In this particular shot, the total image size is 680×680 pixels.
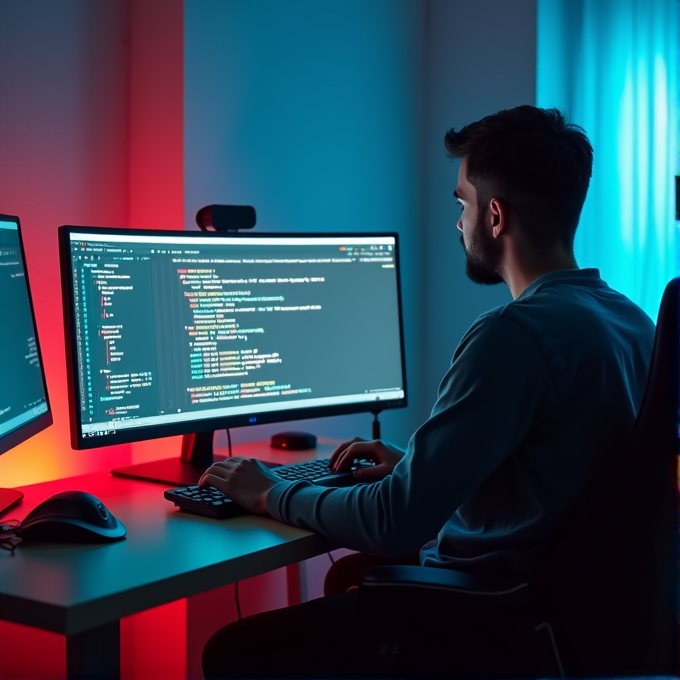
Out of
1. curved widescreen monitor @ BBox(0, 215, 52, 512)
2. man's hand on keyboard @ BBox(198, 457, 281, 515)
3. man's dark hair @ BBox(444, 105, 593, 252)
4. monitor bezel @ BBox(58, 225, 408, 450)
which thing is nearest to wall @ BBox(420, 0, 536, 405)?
monitor bezel @ BBox(58, 225, 408, 450)

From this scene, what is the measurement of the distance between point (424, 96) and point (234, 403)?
1.59 meters

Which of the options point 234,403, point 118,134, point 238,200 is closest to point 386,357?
point 234,403

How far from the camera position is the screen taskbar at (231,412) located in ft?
5.05

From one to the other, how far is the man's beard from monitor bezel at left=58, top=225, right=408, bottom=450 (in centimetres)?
43

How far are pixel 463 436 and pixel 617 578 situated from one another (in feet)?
0.89

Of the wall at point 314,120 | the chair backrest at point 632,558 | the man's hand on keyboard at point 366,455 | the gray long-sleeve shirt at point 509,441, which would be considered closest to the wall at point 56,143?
the wall at point 314,120

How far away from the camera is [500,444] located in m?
1.21

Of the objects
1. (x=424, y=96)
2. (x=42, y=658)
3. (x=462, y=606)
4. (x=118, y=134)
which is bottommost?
(x=42, y=658)

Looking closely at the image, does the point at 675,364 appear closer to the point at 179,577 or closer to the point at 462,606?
the point at 462,606

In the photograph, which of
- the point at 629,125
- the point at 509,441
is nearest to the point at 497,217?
the point at 509,441

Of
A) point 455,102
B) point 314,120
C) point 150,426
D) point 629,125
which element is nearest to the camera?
point 150,426

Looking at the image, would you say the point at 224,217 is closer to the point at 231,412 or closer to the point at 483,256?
the point at 231,412

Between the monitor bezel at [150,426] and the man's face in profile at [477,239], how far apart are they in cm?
43

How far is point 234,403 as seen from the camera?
175 centimetres
